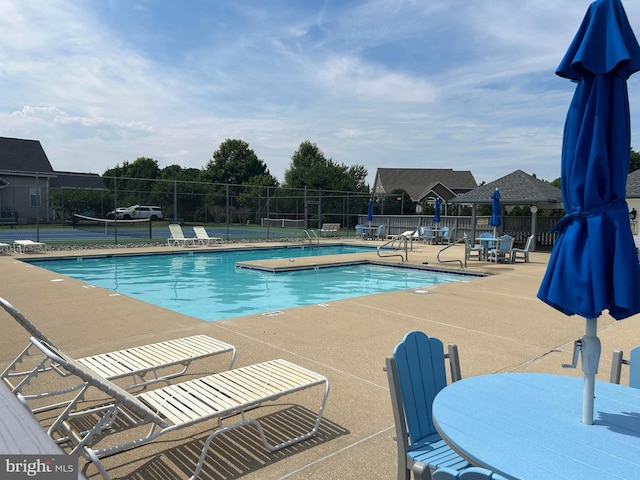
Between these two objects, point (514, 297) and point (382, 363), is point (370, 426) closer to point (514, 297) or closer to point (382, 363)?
point (382, 363)

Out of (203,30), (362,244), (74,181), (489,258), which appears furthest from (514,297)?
(74,181)

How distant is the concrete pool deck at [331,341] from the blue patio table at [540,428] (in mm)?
789

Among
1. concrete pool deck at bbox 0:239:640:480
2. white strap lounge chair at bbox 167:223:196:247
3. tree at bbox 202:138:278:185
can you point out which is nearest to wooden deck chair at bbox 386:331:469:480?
concrete pool deck at bbox 0:239:640:480

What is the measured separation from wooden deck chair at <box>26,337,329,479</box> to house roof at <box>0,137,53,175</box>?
107ft

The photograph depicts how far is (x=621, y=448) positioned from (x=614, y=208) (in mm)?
934

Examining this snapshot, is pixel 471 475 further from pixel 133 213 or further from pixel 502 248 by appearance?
pixel 133 213

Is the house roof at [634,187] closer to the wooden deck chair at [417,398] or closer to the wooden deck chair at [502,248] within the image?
the wooden deck chair at [502,248]

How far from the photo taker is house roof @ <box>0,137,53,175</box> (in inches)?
1212

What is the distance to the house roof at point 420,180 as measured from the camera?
156ft

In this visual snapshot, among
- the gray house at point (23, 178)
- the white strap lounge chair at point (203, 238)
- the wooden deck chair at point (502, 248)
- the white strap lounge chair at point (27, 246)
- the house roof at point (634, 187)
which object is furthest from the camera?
the gray house at point (23, 178)

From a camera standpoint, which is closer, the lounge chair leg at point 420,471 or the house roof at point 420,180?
the lounge chair leg at point 420,471

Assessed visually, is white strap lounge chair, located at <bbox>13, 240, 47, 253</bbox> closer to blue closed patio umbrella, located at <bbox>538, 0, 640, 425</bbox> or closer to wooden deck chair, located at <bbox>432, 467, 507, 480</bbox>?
blue closed patio umbrella, located at <bbox>538, 0, 640, 425</bbox>

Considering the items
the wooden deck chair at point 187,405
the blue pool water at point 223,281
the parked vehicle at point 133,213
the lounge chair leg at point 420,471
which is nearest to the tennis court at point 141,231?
the parked vehicle at point 133,213

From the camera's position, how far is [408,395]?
2377 mm
